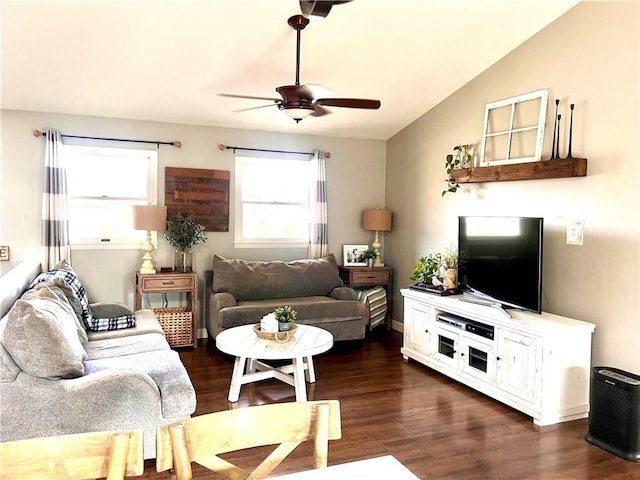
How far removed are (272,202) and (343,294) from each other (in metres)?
1.43

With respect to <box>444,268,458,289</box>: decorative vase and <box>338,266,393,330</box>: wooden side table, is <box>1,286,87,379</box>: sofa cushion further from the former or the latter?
<box>338,266,393,330</box>: wooden side table

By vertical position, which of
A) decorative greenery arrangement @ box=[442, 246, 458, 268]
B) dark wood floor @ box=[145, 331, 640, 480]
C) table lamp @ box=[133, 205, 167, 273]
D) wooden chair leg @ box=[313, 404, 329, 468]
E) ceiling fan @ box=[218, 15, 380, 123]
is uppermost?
ceiling fan @ box=[218, 15, 380, 123]

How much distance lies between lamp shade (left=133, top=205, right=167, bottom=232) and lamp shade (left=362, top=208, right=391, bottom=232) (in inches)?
95.1

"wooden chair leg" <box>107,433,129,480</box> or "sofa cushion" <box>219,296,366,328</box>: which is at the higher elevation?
"wooden chair leg" <box>107,433,129,480</box>

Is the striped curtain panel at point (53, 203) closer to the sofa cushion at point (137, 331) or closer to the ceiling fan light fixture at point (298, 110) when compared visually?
the sofa cushion at point (137, 331)

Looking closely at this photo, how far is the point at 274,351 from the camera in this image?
10.7ft

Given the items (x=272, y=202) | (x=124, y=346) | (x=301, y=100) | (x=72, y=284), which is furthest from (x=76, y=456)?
(x=272, y=202)

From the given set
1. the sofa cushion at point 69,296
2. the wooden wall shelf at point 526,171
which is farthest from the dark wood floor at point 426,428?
the wooden wall shelf at point 526,171

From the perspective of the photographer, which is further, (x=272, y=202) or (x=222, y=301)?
(x=272, y=202)

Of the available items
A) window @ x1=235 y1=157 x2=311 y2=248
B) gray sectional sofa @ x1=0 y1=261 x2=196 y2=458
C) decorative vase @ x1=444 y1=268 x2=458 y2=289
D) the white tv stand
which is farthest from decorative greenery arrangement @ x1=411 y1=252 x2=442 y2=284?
gray sectional sofa @ x1=0 y1=261 x2=196 y2=458

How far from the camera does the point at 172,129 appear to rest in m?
5.23

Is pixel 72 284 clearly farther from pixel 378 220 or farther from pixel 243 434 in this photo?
pixel 378 220

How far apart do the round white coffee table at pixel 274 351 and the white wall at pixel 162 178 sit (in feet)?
6.35

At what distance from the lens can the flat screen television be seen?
3467 mm
